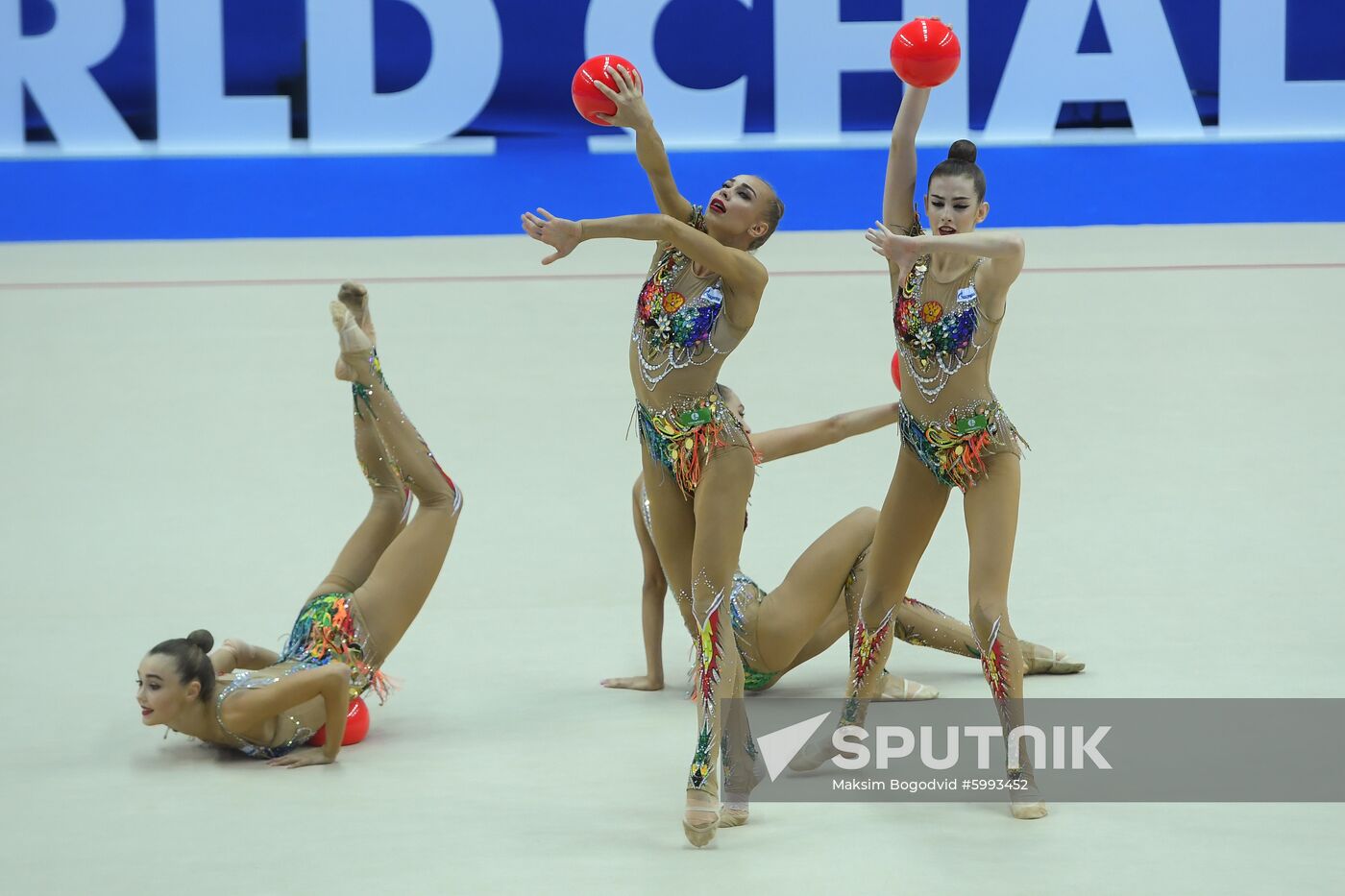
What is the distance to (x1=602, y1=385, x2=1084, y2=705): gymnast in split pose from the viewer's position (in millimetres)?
4262

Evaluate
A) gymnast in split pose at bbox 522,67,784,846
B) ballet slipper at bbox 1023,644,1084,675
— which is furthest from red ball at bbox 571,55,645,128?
ballet slipper at bbox 1023,644,1084,675

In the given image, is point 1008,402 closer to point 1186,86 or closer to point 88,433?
point 88,433

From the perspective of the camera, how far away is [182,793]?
3.84m

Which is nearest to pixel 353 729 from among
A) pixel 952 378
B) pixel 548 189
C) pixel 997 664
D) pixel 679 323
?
pixel 679 323

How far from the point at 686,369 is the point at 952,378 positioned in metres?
0.63

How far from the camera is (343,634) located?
4230mm

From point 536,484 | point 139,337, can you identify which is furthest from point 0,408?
point 536,484

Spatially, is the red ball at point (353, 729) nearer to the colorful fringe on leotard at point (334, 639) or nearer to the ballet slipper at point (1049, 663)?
the colorful fringe on leotard at point (334, 639)

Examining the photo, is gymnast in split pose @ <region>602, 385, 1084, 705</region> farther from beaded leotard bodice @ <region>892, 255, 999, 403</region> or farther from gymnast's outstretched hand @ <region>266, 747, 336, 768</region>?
gymnast's outstretched hand @ <region>266, 747, 336, 768</region>

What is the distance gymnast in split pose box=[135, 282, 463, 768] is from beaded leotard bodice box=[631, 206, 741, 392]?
90 cm

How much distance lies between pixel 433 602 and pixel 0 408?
10.6ft

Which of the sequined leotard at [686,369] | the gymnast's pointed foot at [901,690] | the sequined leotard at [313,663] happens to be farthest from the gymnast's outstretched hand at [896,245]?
the sequined leotard at [313,663]

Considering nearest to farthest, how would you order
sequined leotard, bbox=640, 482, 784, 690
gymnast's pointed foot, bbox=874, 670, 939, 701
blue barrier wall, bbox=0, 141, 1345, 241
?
→ sequined leotard, bbox=640, 482, 784, 690 < gymnast's pointed foot, bbox=874, 670, 939, 701 < blue barrier wall, bbox=0, 141, 1345, 241

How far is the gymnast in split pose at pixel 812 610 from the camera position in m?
4.26
